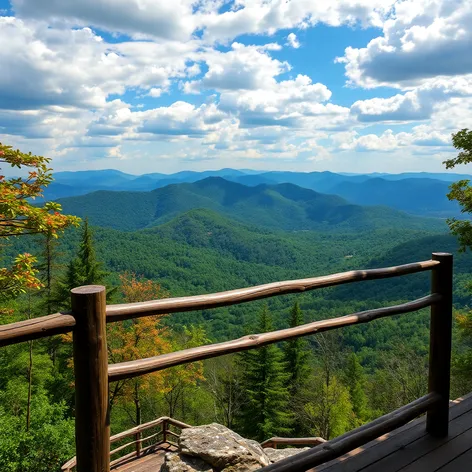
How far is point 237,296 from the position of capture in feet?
6.68

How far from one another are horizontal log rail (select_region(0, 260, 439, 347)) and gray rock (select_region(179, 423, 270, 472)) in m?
4.66

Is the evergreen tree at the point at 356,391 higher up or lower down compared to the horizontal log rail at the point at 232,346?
lower down

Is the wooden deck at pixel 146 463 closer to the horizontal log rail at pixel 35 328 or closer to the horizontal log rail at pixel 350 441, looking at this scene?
the horizontal log rail at pixel 350 441

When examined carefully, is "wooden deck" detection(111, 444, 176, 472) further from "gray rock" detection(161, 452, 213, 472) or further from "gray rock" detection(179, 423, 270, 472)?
"gray rock" detection(161, 452, 213, 472)

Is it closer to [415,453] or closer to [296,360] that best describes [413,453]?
[415,453]

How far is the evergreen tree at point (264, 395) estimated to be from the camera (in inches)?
750

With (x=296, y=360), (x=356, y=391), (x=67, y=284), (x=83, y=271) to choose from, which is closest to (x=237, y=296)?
(x=67, y=284)

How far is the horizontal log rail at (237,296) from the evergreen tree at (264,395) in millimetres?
17026

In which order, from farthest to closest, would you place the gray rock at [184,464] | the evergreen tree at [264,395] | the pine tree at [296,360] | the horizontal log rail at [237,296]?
1. the pine tree at [296,360]
2. the evergreen tree at [264,395]
3. the gray rock at [184,464]
4. the horizontal log rail at [237,296]

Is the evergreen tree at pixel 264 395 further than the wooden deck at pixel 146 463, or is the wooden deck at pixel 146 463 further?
the evergreen tree at pixel 264 395

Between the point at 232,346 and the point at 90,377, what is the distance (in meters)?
0.67

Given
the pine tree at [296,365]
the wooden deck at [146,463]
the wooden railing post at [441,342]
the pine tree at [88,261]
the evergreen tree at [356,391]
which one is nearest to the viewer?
the wooden railing post at [441,342]

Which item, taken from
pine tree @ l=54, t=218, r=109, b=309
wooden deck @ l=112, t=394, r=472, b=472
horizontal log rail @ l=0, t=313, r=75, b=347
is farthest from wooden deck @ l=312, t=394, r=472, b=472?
pine tree @ l=54, t=218, r=109, b=309

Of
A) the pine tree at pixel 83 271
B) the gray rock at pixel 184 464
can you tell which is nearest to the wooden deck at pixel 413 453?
the gray rock at pixel 184 464
